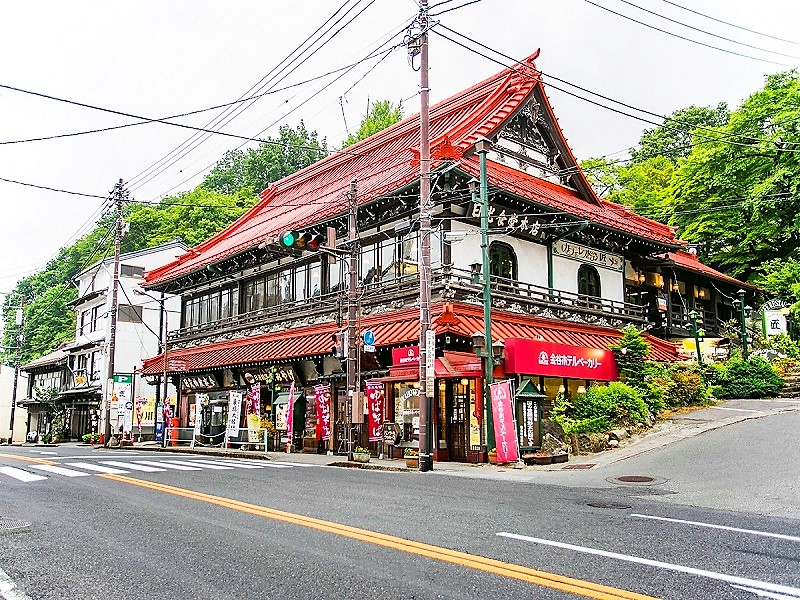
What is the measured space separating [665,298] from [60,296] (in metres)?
59.6

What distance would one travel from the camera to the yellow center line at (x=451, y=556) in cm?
512

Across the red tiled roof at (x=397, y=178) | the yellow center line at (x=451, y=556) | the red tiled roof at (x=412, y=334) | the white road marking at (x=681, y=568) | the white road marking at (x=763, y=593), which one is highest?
the red tiled roof at (x=397, y=178)

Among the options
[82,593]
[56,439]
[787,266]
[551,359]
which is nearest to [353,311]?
[551,359]

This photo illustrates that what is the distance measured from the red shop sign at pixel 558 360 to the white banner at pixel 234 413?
520 inches

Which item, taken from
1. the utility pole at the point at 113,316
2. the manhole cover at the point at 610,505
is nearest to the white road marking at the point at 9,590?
the manhole cover at the point at 610,505

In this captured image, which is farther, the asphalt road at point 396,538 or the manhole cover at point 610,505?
the manhole cover at point 610,505

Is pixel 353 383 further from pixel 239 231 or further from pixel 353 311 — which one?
pixel 239 231

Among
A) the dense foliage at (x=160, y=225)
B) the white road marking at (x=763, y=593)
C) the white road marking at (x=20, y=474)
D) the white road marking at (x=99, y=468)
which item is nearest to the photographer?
the white road marking at (x=763, y=593)

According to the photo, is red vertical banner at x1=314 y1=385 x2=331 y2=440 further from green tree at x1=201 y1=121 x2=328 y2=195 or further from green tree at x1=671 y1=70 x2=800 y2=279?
green tree at x1=201 y1=121 x2=328 y2=195

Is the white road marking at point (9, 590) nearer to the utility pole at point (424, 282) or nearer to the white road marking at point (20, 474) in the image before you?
the white road marking at point (20, 474)

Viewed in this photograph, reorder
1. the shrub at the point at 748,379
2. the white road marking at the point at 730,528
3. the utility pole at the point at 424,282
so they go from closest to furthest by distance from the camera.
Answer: the white road marking at the point at 730,528 < the utility pole at the point at 424,282 < the shrub at the point at 748,379

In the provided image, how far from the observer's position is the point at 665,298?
98.8 ft

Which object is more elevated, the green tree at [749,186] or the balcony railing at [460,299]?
the green tree at [749,186]

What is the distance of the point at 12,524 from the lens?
27.1ft
